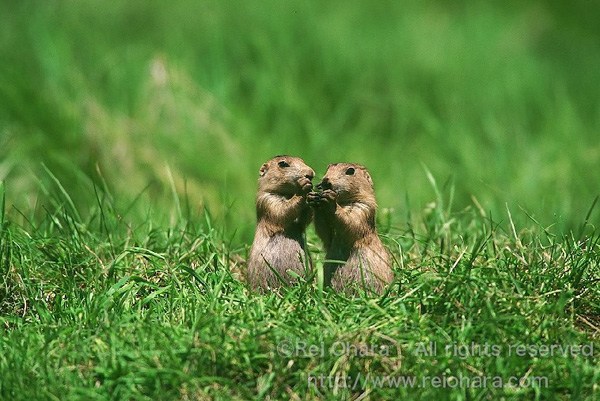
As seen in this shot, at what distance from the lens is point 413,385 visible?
16.0ft

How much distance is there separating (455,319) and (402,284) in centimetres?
38

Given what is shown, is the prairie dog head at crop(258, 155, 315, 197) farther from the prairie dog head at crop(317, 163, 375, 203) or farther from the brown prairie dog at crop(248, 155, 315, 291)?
the prairie dog head at crop(317, 163, 375, 203)

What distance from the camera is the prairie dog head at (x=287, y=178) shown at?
599 centimetres

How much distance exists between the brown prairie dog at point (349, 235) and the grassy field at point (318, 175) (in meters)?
0.14

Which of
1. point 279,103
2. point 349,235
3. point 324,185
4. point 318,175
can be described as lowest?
point 349,235

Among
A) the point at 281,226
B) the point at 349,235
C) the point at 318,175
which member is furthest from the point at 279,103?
the point at 349,235

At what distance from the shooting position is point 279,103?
10586 millimetres

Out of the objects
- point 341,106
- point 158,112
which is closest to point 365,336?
point 158,112

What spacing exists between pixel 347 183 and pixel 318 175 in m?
3.37

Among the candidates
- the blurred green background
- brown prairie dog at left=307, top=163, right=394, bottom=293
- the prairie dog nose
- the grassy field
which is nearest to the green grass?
the grassy field

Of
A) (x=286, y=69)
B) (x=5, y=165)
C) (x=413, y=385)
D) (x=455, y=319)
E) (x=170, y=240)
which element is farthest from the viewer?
(x=286, y=69)

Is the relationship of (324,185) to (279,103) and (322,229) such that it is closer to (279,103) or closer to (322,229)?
(322,229)

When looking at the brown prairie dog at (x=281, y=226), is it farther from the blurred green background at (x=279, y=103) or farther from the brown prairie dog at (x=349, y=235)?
the blurred green background at (x=279, y=103)

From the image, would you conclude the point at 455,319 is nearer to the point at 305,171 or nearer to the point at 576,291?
the point at 576,291
